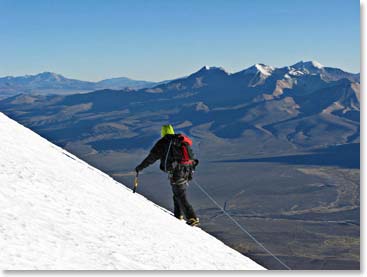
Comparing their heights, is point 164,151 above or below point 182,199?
above

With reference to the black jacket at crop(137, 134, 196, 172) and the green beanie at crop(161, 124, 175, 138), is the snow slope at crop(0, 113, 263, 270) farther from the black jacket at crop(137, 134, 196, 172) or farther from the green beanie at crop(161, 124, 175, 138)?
the green beanie at crop(161, 124, 175, 138)

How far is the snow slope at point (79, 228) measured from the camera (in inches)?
260

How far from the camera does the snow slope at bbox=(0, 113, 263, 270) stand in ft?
21.7

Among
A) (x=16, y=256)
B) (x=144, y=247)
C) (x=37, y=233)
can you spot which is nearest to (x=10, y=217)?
(x=37, y=233)

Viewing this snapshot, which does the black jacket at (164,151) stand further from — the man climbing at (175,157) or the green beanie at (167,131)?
the green beanie at (167,131)

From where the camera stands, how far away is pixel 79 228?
771 centimetres

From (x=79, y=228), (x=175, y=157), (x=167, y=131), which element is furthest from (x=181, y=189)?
(x=79, y=228)

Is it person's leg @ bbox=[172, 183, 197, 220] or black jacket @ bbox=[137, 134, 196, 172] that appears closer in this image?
black jacket @ bbox=[137, 134, 196, 172]

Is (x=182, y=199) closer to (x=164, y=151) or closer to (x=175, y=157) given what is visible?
(x=175, y=157)

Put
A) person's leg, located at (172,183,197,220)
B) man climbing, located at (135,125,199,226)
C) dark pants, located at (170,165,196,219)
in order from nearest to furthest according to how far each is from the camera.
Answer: man climbing, located at (135,125,199,226) → dark pants, located at (170,165,196,219) → person's leg, located at (172,183,197,220)

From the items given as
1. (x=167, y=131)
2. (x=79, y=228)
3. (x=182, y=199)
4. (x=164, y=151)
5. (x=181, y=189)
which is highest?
(x=167, y=131)

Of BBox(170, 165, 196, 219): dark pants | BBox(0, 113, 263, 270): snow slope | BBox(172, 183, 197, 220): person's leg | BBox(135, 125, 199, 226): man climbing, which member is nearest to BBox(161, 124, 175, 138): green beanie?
BBox(135, 125, 199, 226): man climbing

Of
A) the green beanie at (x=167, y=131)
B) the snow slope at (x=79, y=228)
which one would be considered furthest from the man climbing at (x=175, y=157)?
the snow slope at (x=79, y=228)

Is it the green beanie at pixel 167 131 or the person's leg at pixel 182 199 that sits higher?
the green beanie at pixel 167 131
